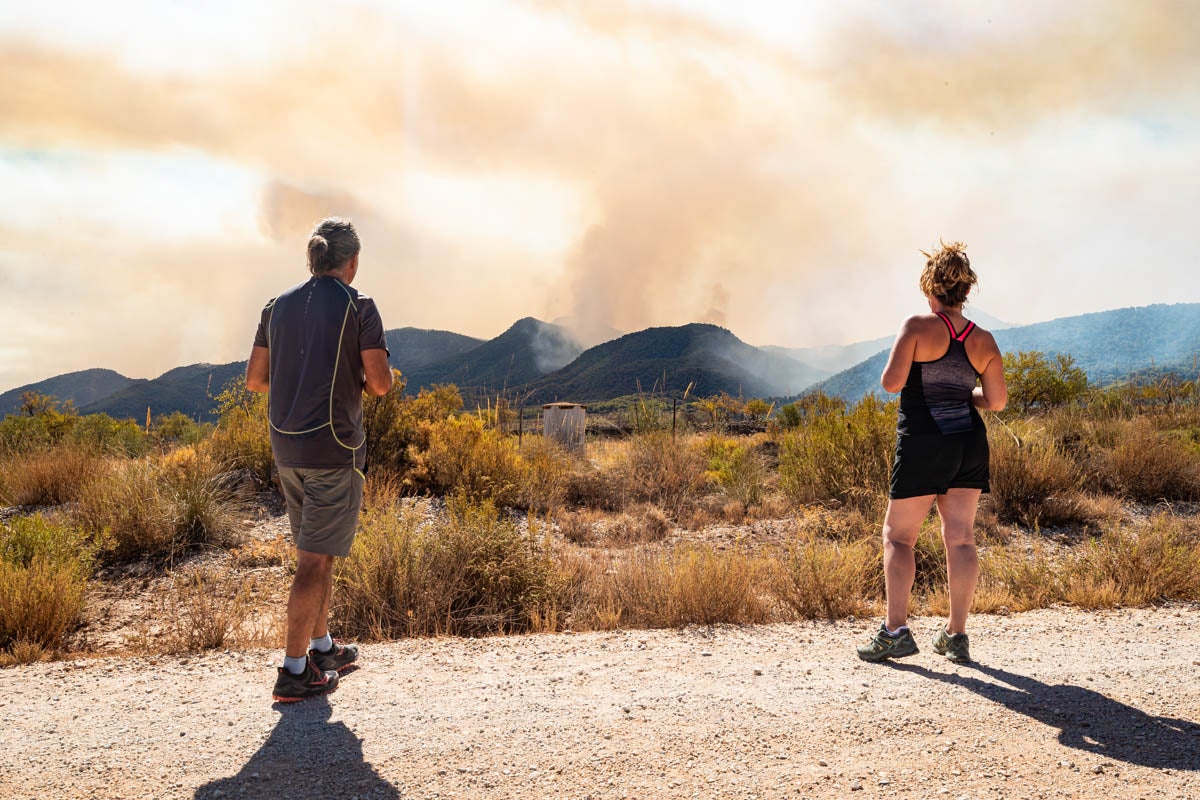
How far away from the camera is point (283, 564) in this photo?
274 inches

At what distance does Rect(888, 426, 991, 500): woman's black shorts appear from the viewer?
12.6ft

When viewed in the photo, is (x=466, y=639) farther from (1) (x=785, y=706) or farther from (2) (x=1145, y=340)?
(2) (x=1145, y=340)

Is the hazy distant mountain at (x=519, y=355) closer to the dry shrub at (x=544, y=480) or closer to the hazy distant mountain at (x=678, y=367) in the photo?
the hazy distant mountain at (x=678, y=367)

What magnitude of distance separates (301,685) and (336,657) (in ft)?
1.32

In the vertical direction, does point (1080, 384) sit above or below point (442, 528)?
above

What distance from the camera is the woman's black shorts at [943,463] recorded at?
3848 millimetres

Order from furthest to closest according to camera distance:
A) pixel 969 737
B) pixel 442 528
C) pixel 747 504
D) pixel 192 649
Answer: pixel 747 504, pixel 442 528, pixel 192 649, pixel 969 737

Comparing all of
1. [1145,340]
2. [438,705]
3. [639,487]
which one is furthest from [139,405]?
[1145,340]

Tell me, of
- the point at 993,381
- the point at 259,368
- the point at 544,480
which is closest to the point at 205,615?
the point at 259,368

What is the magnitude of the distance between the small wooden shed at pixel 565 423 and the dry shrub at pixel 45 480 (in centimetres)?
811

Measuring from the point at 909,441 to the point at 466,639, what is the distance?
2.84m

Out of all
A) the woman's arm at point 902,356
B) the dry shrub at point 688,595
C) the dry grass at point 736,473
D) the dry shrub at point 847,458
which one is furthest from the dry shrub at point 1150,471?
the woman's arm at point 902,356

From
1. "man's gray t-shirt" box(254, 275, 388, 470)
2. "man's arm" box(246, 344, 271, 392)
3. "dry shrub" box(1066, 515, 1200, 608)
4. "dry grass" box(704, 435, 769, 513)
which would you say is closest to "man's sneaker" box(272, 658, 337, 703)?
"man's gray t-shirt" box(254, 275, 388, 470)

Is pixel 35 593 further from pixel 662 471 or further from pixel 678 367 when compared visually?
pixel 678 367
